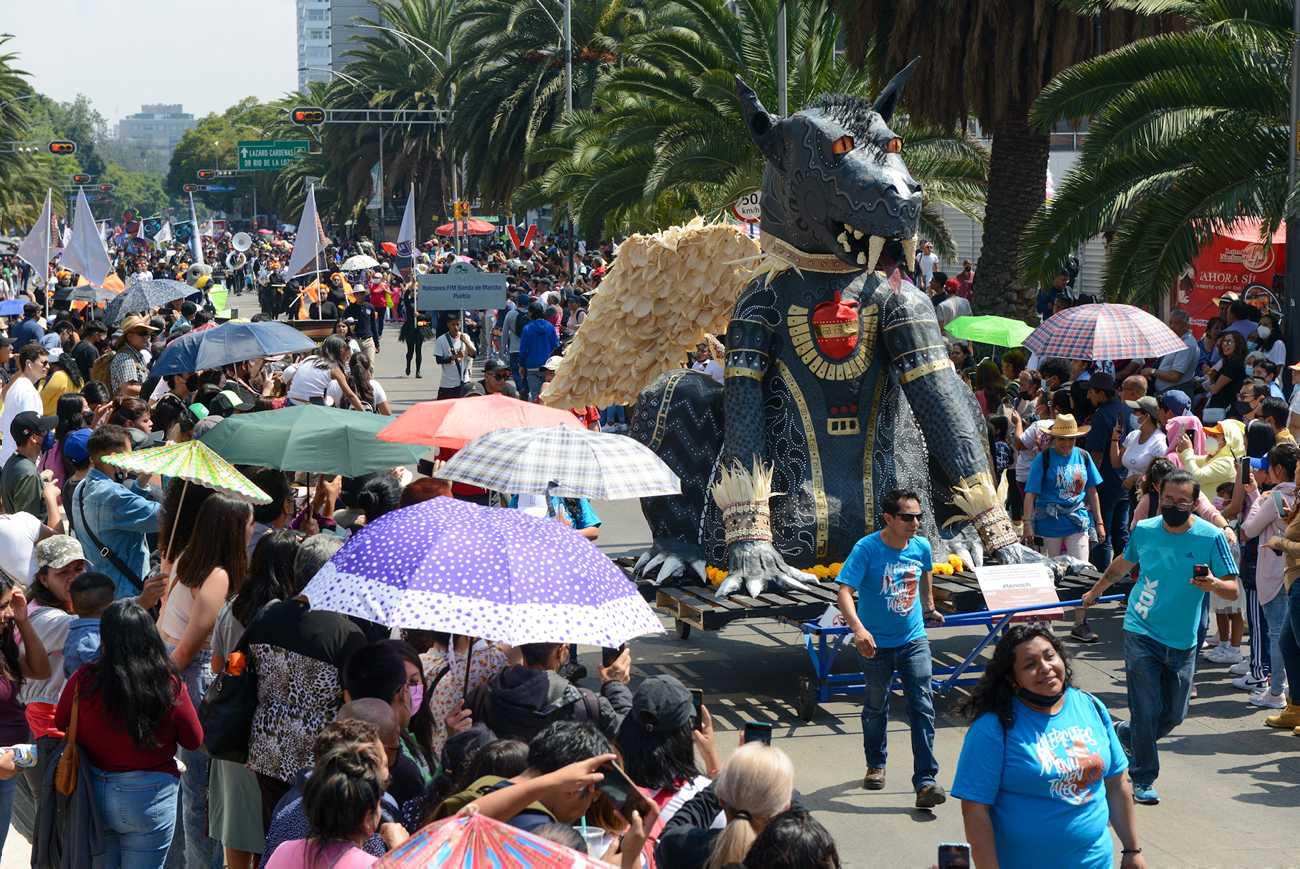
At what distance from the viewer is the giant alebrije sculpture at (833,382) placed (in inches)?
392

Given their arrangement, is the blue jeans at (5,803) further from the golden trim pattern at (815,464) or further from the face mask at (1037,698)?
the golden trim pattern at (815,464)

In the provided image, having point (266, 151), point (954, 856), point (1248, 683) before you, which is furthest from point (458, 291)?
point (266, 151)

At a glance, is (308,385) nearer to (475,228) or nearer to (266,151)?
(475,228)

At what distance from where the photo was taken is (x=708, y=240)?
36.7 ft

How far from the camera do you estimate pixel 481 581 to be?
551cm

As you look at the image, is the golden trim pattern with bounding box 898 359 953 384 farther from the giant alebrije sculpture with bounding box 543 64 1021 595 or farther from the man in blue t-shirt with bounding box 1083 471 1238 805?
the man in blue t-shirt with bounding box 1083 471 1238 805

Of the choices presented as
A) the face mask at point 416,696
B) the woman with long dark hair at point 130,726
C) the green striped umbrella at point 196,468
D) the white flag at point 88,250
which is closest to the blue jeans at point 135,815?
the woman with long dark hair at point 130,726

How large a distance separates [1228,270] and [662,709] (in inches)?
682

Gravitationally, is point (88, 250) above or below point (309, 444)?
above

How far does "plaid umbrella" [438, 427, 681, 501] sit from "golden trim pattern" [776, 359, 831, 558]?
6.08 feet

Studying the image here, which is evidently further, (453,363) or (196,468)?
(453,363)

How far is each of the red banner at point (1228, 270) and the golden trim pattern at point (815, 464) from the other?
1024 centimetres

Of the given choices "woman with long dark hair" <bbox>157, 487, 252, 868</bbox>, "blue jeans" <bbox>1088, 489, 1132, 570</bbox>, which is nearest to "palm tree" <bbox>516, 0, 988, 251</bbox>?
"blue jeans" <bbox>1088, 489, 1132, 570</bbox>

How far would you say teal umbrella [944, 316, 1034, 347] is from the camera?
15.8 m
